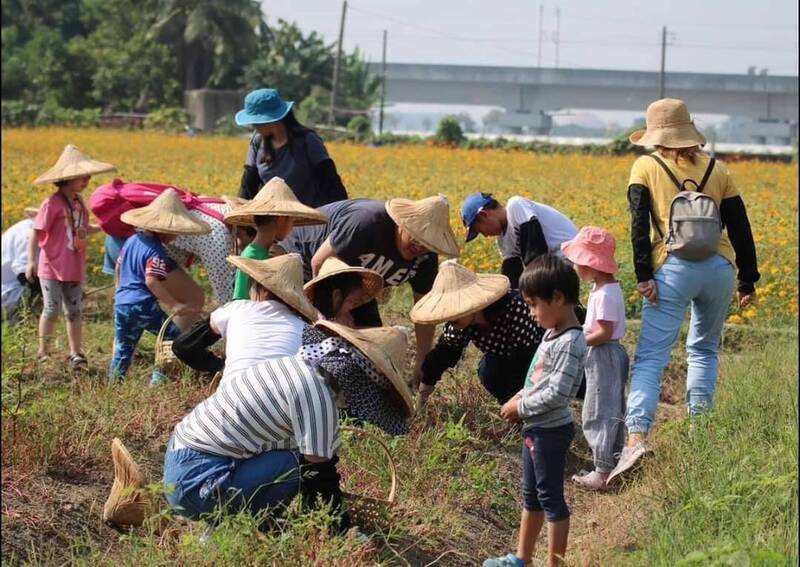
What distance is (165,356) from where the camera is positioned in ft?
21.4

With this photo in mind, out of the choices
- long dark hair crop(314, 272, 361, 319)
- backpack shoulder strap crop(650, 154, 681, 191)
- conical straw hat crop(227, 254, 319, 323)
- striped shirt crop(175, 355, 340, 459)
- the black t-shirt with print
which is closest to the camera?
striped shirt crop(175, 355, 340, 459)

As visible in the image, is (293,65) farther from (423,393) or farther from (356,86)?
(423,393)

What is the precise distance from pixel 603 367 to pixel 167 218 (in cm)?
254

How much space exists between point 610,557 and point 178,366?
2.94m

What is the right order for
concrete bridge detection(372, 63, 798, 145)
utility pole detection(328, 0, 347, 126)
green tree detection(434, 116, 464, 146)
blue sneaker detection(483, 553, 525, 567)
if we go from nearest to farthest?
1. blue sneaker detection(483, 553, 525, 567)
2. green tree detection(434, 116, 464, 146)
3. utility pole detection(328, 0, 347, 126)
4. concrete bridge detection(372, 63, 798, 145)

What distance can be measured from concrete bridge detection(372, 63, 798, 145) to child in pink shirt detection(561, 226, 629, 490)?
71.3m

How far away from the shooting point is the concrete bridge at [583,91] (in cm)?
7475

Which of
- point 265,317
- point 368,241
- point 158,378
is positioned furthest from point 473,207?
point 158,378

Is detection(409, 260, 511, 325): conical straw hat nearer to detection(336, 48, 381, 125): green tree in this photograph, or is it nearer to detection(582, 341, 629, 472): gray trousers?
detection(582, 341, 629, 472): gray trousers

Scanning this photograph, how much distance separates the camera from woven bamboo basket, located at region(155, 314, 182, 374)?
21.4 feet

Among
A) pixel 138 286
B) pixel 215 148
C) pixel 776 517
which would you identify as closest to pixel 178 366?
pixel 138 286

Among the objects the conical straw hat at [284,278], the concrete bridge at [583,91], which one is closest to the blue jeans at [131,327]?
the conical straw hat at [284,278]

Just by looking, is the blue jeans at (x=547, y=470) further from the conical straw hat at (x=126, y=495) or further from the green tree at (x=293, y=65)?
the green tree at (x=293, y=65)

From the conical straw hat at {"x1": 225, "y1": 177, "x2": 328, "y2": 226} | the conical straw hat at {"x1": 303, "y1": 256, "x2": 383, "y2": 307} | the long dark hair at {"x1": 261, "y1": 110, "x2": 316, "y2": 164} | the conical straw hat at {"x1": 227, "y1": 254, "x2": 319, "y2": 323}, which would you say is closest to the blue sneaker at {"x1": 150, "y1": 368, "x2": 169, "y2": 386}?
the conical straw hat at {"x1": 225, "y1": 177, "x2": 328, "y2": 226}
